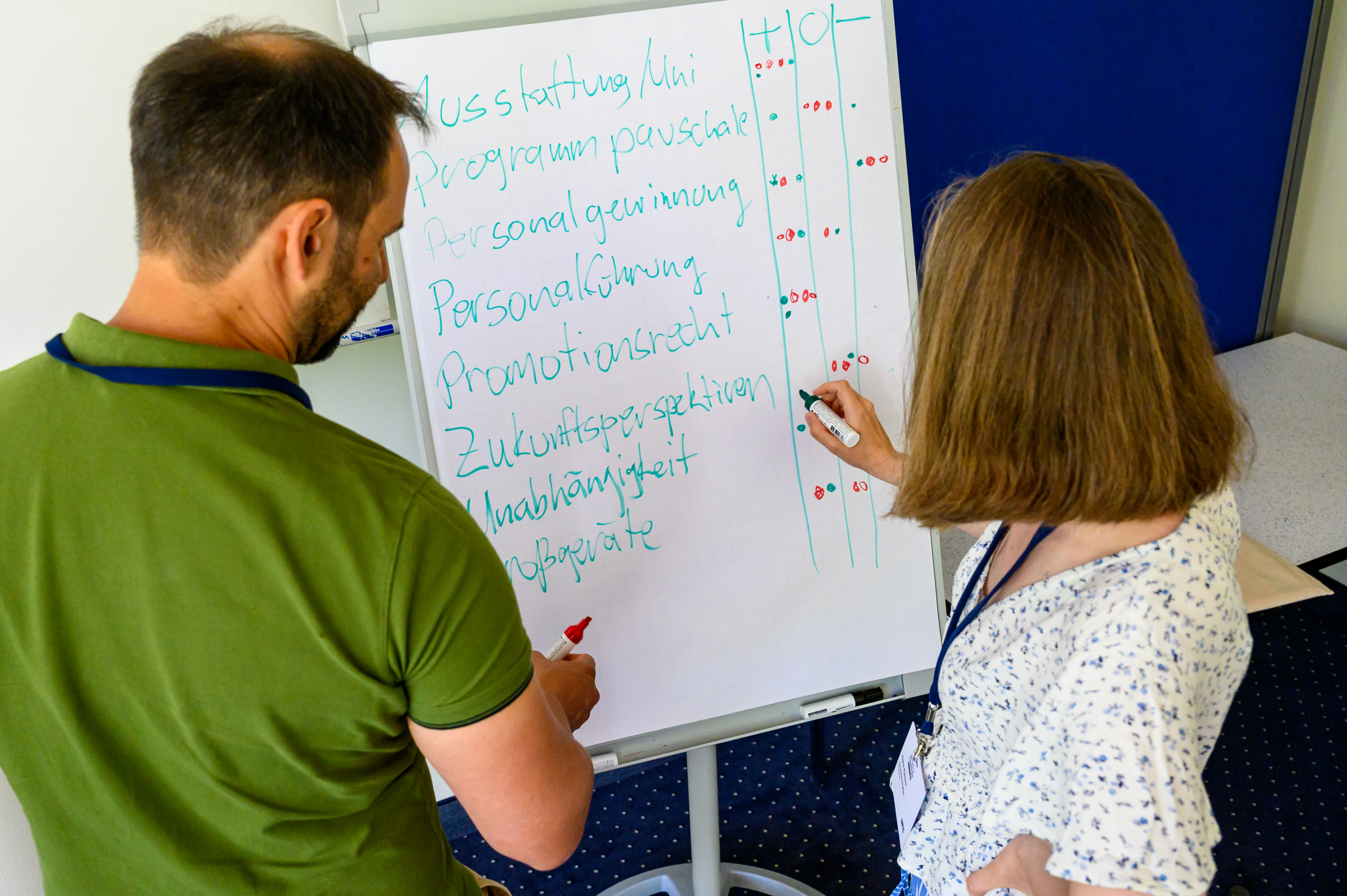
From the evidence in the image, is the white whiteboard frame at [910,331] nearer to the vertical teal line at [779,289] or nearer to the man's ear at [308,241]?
the vertical teal line at [779,289]

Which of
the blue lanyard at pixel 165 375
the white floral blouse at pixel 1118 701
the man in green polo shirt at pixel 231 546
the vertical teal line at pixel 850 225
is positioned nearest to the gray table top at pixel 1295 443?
the vertical teal line at pixel 850 225

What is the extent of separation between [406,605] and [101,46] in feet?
3.46

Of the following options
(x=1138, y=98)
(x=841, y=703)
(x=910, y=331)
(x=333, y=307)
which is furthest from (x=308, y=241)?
(x=1138, y=98)

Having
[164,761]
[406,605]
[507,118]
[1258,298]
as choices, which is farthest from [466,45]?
[1258,298]

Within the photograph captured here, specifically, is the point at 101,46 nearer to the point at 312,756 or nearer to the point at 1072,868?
the point at 312,756

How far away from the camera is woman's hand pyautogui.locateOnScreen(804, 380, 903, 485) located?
3.96ft

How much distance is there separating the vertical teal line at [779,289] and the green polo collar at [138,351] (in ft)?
2.41

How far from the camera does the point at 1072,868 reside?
711mm

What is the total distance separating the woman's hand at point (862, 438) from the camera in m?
1.21

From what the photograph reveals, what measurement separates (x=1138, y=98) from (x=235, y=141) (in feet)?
6.82

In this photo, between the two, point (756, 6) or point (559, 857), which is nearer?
point (559, 857)

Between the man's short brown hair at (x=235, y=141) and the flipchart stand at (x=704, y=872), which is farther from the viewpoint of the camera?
the flipchart stand at (x=704, y=872)

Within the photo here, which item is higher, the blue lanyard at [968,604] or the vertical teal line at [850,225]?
the vertical teal line at [850,225]

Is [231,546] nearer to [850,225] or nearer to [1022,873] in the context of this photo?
[1022,873]
